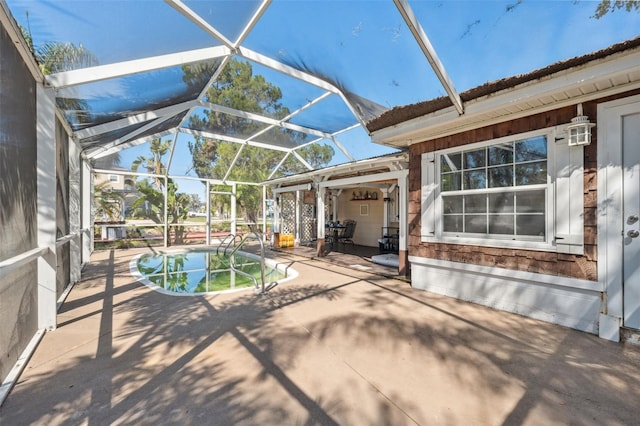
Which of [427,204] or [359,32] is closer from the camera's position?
[427,204]

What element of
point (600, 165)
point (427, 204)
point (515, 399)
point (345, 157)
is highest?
point (345, 157)

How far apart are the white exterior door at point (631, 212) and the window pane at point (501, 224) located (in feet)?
3.88

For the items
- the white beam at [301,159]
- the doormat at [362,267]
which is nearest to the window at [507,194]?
the doormat at [362,267]

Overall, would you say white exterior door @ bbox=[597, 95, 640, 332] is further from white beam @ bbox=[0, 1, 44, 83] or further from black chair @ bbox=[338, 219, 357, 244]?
black chair @ bbox=[338, 219, 357, 244]

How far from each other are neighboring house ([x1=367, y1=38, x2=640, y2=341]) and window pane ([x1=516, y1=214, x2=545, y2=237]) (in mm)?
13

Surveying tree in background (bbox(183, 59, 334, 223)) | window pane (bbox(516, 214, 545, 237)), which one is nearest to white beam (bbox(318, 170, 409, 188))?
window pane (bbox(516, 214, 545, 237))

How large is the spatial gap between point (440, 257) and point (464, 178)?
1444 mm

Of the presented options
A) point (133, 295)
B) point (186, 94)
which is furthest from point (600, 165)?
point (186, 94)

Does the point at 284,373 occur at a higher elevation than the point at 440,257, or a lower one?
lower

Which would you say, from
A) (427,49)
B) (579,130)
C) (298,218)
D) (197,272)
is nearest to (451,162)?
(579,130)

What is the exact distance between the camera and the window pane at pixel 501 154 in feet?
13.5

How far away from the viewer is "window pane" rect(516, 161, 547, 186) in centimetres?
380

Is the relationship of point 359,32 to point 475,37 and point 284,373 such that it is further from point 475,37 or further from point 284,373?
point 284,373

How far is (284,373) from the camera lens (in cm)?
252
